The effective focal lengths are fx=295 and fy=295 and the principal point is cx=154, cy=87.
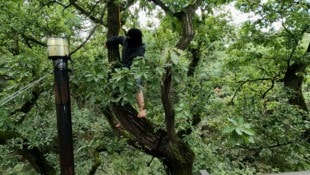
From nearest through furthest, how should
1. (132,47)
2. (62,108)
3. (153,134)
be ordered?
(62,108) → (132,47) → (153,134)

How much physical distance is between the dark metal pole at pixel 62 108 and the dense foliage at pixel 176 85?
0.88 meters

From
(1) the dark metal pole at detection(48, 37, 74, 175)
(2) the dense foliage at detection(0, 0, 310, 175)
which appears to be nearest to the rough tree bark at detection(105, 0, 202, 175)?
(2) the dense foliage at detection(0, 0, 310, 175)

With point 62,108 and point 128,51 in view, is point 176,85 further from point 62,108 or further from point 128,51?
point 62,108

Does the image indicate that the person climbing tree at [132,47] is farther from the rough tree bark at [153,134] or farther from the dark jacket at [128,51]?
the rough tree bark at [153,134]

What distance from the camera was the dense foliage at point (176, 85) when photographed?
329 centimetres

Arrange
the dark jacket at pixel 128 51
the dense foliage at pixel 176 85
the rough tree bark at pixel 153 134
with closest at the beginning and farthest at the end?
the dark jacket at pixel 128 51, the rough tree bark at pixel 153 134, the dense foliage at pixel 176 85

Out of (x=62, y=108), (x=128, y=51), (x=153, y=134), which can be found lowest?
(x=153, y=134)

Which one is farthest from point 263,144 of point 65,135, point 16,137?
point 65,135

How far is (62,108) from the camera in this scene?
1.44 metres

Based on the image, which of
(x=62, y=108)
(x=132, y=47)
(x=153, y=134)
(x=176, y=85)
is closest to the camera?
(x=62, y=108)

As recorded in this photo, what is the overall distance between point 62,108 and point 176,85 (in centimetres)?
205

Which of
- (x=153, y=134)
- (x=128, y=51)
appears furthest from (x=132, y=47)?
(x=153, y=134)

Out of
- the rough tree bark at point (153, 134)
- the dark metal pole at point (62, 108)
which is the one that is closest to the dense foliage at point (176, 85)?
the rough tree bark at point (153, 134)

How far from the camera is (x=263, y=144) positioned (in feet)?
15.0
